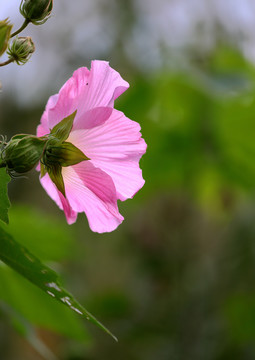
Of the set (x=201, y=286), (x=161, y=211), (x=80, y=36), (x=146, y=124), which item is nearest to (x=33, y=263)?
(x=146, y=124)

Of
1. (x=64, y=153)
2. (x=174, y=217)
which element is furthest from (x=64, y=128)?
(x=174, y=217)

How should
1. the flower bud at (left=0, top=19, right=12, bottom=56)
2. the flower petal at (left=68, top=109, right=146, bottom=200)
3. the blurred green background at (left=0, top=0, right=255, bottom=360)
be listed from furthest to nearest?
the blurred green background at (left=0, top=0, right=255, bottom=360) < the flower petal at (left=68, top=109, right=146, bottom=200) < the flower bud at (left=0, top=19, right=12, bottom=56)

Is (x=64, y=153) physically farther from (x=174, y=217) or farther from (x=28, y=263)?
(x=174, y=217)

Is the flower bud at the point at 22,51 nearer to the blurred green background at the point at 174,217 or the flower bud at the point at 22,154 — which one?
the flower bud at the point at 22,154

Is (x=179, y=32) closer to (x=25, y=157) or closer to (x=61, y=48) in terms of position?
(x=61, y=48)

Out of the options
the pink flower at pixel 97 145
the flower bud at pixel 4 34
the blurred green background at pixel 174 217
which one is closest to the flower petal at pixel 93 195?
the pink flower at pixel 97 145

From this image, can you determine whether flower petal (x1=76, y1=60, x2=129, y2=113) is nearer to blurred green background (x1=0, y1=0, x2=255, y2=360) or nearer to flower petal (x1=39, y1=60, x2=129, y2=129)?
flower petal (x1=39, y1=60, x2=129, y2=129)

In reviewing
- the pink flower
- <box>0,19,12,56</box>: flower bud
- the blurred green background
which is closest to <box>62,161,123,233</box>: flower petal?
the pink flower
